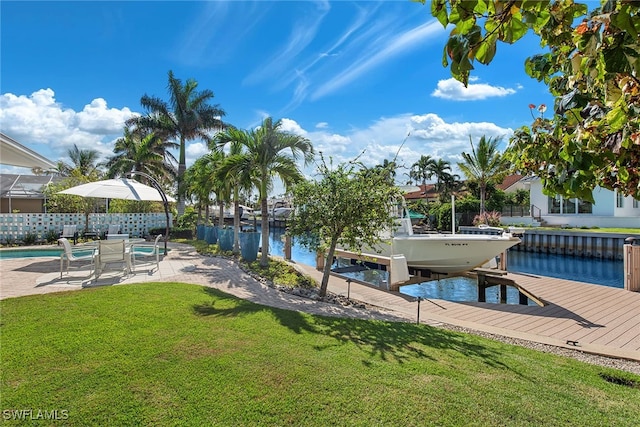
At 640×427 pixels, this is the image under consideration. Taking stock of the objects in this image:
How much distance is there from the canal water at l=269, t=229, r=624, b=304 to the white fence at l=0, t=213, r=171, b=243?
34.4ft

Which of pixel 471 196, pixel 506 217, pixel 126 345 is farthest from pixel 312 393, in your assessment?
pixel 471 196

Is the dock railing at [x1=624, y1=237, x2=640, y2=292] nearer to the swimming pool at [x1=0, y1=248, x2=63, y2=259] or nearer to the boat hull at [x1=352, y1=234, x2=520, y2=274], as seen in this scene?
the boat hull at [x1=352, y1=234, x2=520, y2=274]

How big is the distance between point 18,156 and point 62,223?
14.9 metres

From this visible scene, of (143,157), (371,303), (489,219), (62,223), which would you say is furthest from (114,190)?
(489,219)

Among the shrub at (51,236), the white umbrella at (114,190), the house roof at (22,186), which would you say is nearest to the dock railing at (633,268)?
the white umbrella at (114,190)

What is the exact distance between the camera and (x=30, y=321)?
16.0ft

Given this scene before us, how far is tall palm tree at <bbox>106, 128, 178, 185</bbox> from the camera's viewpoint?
90.2ft

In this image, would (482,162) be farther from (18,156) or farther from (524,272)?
(18,156)

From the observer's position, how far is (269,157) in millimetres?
11836

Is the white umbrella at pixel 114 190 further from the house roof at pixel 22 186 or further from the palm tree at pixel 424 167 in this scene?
the palm tree at pixel 424 167

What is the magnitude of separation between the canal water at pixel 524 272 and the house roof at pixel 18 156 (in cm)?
588

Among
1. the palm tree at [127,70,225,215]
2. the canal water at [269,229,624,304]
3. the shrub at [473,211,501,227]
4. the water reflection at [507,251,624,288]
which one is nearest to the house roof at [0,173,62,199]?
the palm tree at [127,70,225,215]

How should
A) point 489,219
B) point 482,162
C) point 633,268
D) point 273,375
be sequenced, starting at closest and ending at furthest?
point 273,375, point 633,268, point 489,219, point 482,162

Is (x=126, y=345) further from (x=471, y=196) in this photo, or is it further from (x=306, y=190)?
(x=471, y=196)
